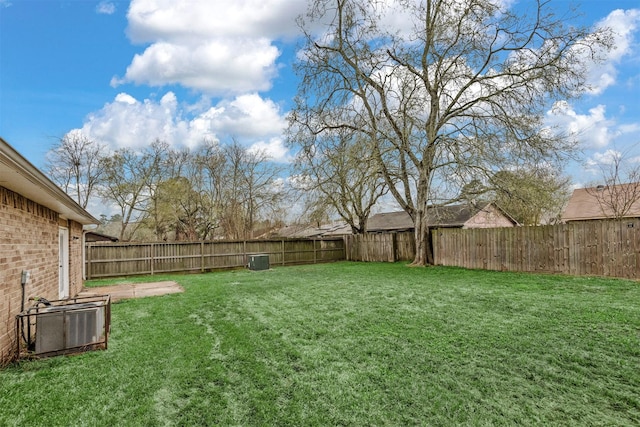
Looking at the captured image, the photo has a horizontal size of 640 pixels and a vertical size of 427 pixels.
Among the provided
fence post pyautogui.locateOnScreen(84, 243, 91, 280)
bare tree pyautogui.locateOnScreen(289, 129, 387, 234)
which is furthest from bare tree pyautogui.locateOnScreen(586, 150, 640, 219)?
fence post pyautogui.locateOnScreen(84, 243, 91, 280)

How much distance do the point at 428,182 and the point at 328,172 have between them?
496 centimetres

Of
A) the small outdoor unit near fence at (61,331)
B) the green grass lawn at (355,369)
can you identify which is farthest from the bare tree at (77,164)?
the small outdoor unit near fence at (61,331)

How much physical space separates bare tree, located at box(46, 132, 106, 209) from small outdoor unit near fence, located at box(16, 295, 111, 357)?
67.4 ft

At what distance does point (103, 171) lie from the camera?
2225 centimetres

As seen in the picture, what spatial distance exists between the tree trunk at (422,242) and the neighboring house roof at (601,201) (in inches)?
441

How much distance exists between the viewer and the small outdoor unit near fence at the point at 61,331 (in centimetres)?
407

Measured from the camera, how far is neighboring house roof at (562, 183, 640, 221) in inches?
708

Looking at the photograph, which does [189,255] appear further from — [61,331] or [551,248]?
[551,248]

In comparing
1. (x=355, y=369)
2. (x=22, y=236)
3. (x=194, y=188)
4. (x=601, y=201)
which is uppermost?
(x=194, y=188)

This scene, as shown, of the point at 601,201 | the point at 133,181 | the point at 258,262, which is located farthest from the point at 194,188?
the point at 601,201

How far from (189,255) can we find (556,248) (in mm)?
13697

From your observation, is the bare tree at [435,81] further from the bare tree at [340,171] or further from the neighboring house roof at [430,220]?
the neighboring house roof at [430,220]

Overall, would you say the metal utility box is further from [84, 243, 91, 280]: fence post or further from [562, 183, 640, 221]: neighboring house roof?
[562, 183, 640, 221]: neighboring house roof

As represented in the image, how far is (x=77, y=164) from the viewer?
21.5 metres
